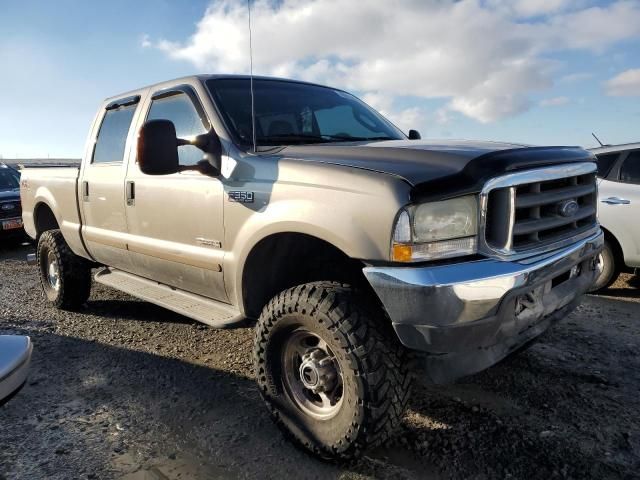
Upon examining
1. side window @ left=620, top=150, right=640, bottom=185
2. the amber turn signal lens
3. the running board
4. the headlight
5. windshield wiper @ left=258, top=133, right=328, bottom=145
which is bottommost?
the running board

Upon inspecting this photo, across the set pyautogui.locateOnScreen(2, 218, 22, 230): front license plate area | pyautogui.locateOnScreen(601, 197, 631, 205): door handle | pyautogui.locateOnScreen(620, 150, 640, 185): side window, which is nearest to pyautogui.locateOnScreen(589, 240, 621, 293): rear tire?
pyautogui.locateOnScreen(601, 197, 631, 205): door handle

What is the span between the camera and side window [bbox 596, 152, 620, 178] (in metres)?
5.46

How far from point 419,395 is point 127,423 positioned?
1.73m

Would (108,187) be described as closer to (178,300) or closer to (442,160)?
(178,300)

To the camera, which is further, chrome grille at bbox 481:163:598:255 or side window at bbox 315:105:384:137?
side window at bbox 315:105:384:137

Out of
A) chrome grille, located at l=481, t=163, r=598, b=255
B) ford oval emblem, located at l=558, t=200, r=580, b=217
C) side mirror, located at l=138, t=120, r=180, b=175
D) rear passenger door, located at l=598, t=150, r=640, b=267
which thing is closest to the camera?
chrome grille, located at l=481, t=163, r=598, b=255

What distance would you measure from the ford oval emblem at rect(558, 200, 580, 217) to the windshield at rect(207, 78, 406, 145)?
1.39 meters

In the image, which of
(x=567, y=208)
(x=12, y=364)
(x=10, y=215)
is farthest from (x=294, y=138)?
(x=10, y=215)

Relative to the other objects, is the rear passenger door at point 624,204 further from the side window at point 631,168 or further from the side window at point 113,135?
the side window at point 113,135

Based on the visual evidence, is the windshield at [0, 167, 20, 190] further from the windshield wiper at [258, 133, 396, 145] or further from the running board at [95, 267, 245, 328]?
the windshield wiper at [258, 133, 396, 145]

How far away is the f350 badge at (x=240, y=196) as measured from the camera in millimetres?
2752

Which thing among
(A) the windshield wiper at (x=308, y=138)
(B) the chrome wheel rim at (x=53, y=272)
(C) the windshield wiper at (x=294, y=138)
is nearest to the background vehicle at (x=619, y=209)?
(A) the windshield wiper at (x=308, y=138)

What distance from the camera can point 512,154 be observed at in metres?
2.35

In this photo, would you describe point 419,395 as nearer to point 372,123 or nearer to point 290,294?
point 290,294
